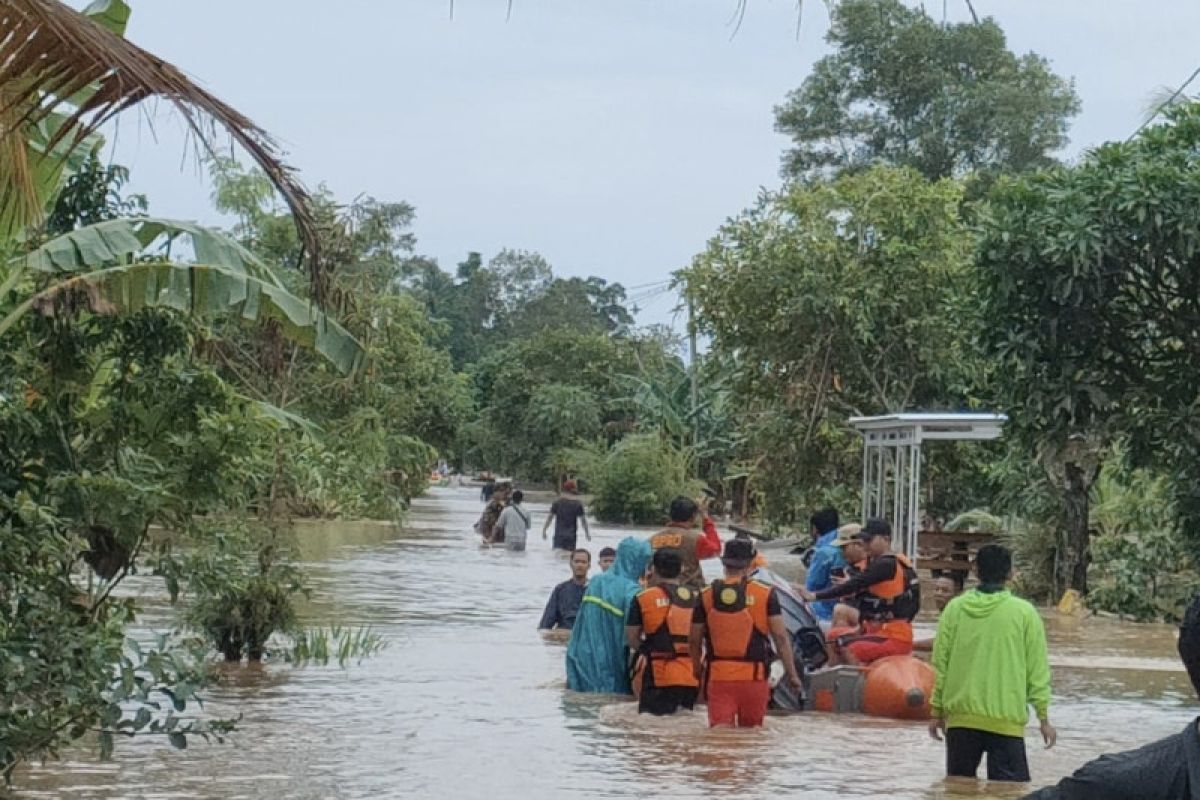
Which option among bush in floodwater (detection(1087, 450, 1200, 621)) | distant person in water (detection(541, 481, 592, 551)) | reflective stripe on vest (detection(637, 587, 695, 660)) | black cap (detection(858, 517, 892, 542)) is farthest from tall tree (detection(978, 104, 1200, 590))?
distant person in water (detection(541, 481, 592, 551))

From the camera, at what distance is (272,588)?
15562 mm

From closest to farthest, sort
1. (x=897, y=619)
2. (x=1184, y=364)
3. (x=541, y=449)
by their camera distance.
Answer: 1. (x=897, y=619)
2. (x=1184, y=364)
3. (x=541, y=449)

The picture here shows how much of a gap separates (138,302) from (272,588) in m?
5.55

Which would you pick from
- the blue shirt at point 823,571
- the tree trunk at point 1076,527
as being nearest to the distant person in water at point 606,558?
the blue shirt at point 823,571

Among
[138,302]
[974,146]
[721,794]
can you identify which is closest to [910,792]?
[721,794]

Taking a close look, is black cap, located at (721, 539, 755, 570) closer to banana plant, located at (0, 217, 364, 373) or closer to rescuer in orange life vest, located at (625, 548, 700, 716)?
rescuer in orange life vest, located at (625, 548, 700, 716)

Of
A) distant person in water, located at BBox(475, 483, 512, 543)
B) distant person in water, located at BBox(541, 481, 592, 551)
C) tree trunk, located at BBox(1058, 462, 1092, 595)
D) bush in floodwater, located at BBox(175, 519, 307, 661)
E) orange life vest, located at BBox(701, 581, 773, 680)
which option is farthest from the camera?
distant person in water, located at BBox(475, 483, 512, 543)

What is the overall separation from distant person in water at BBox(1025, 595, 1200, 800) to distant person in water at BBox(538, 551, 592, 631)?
13258 mm

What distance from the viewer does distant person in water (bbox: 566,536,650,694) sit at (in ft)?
47.6

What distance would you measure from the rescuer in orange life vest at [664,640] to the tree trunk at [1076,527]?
42.5ft

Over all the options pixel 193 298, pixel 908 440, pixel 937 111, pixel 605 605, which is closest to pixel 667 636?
pixel 605 605

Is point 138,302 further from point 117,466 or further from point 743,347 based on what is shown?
point 743,347

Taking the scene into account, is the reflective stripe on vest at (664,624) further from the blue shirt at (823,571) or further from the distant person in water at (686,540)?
A: the blue shirt at (823,571)

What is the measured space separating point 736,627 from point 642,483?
42168mm
